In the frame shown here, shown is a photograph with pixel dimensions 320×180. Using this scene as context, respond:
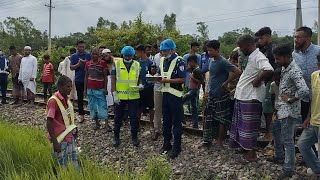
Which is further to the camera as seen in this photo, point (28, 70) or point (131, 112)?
point (28, 70)

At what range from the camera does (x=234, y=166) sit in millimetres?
5566

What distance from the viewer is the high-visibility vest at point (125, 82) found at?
7.05 m

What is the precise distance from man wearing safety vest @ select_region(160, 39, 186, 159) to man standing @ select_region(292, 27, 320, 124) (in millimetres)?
1816

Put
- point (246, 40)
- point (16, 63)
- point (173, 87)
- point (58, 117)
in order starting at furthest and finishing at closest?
point (16, 63), point (173, 87), point (246, 40), point (58, 117)

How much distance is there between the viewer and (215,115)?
247 inches

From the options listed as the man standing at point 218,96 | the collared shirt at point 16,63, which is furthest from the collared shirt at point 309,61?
the collared shirt at point 16,63

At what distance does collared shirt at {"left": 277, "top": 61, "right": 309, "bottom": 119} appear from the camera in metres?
4.77

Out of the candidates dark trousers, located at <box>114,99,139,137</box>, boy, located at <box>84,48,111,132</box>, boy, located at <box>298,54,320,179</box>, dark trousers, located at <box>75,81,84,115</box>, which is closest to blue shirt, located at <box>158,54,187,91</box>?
dark trousers, located at <box>114,99,139,137</box>

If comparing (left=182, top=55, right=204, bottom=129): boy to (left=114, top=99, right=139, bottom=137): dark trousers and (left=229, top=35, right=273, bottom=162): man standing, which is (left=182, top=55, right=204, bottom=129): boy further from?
(left=229, top=35, right=273, bottom=162): man standing

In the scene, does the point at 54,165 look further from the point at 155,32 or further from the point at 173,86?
the point at 155,32

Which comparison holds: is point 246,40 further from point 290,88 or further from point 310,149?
point 310,149

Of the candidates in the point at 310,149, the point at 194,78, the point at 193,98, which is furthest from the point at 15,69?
the point at 310,149

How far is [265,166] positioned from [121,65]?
305 centimetres

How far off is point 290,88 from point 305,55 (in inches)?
22.9
